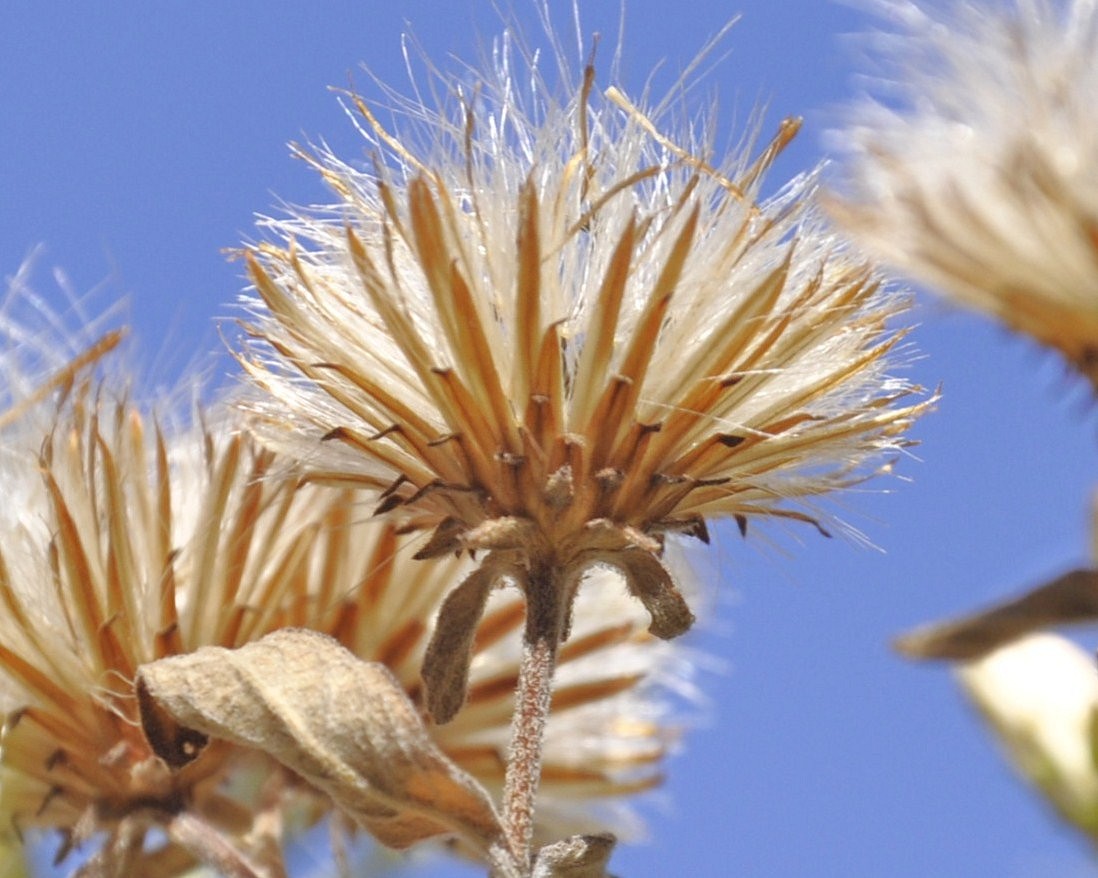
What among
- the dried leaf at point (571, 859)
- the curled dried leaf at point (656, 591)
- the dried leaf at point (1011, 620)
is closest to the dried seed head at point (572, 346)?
the curled dried leaf at point (656, 591)

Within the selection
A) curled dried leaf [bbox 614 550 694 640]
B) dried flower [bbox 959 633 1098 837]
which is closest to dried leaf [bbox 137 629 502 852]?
curled dried leaf [bbox 614 550 694 640]

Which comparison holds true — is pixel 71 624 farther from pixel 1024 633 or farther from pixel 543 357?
pixel 1024 633

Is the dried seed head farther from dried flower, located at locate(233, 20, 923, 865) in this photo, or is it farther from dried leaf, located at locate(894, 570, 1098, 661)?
dried leaf, located at locate(894, 570, 1098, 661)

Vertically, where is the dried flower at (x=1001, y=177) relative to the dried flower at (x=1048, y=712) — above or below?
above

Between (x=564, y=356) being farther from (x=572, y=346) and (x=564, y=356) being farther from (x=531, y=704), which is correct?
(x=531, y=704)

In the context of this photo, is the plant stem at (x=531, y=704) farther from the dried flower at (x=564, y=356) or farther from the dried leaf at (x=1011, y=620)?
the dried leaf at (x=1011, y=620)

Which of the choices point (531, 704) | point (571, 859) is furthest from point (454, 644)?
point (571, 859)
